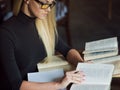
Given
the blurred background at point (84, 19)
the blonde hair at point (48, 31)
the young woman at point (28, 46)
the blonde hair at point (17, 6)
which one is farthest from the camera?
the blurred background at point (84, 19)

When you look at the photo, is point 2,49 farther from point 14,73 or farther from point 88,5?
point 88,5

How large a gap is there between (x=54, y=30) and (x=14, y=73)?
39 cm

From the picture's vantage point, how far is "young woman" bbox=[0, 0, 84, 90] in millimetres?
1341

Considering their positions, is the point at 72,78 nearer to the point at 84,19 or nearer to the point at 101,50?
the point at 101,50

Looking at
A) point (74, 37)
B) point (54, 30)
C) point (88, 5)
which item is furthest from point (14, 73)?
point (88, 5)

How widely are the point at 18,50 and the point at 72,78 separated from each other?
0.29 metres

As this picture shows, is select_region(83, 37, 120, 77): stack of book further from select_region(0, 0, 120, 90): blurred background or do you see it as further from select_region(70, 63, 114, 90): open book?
select_region(0, 0, 120, 90): blurred background

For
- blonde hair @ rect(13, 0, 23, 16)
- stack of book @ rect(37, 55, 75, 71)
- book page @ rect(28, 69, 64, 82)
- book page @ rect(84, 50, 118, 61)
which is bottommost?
book page @ rect(28, 69, 64, 82)

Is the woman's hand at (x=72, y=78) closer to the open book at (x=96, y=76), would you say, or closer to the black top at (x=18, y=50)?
the open book at (x=96, y=76)

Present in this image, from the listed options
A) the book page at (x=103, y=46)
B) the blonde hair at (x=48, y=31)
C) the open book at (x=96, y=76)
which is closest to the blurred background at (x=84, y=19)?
the blonde hair at (x=48, y=31)

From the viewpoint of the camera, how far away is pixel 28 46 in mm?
1478

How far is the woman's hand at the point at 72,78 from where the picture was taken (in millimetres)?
1270

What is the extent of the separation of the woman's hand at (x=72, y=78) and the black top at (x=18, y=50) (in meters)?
0.19

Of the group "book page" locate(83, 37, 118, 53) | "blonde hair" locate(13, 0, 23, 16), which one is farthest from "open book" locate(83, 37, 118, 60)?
"blonde hair" locate(13, 0, 23, 16)
